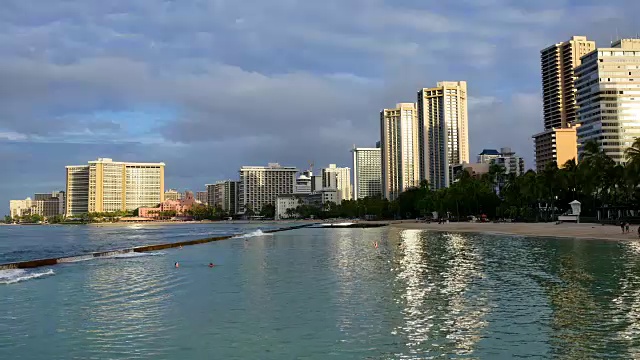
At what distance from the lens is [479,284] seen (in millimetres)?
23812

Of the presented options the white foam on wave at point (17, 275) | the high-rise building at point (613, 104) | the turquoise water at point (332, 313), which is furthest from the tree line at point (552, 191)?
the white foam on wave at point (17, 275)

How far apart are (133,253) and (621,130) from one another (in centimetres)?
19453

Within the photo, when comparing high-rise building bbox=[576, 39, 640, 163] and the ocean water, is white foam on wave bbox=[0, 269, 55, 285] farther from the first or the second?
high-rise building bbox=[576, 39, 640, 163]

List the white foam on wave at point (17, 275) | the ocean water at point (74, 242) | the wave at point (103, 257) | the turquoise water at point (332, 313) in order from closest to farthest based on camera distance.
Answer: the turquoise water at point (332, 313)
the white foam on wave at point (17, 275)
the wave at point (103, 257)
the ocean water at point (74, 242)

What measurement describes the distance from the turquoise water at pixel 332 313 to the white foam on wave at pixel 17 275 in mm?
533

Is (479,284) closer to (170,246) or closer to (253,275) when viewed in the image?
(253,275)

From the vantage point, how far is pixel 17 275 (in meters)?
31.9

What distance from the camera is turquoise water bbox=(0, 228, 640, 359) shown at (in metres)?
13.3

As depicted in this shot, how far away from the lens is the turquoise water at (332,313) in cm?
1326

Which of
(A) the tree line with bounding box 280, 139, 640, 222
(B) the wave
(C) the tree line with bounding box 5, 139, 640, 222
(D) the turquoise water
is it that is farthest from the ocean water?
(C) the tree line with bounding box 5, 139, 640, 222

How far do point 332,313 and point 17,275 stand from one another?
2369 cm

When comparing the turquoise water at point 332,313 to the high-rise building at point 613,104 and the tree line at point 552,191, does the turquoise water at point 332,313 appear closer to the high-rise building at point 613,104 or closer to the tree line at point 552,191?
the tree line at point 552,191

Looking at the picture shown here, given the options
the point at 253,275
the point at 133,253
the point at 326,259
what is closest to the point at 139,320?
the point at 253,275

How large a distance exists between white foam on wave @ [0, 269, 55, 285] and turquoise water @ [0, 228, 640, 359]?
1.75ft
